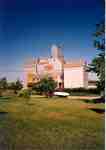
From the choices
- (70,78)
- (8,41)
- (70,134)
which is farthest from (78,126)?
(8,41)

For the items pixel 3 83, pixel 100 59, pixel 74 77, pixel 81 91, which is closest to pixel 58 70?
pixel 74 77

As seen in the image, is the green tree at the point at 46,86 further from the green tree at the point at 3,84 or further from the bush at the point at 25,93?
the green tree at the point at 3,84

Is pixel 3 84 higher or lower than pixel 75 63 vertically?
lower

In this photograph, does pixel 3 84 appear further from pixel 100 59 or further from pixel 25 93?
pixel 100 59

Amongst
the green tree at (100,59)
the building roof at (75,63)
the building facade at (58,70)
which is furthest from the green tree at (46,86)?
the green tree at (100,59)

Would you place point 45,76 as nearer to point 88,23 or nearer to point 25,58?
point 25,58
